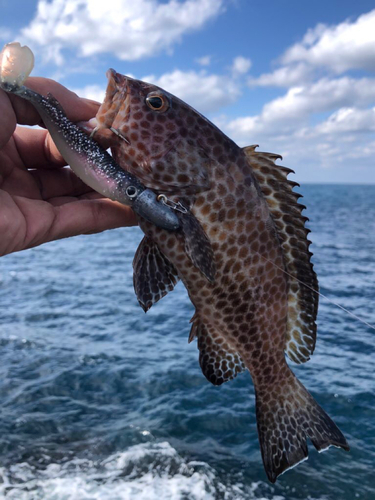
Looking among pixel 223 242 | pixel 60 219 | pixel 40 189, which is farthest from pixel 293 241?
Result: pixel 40 189

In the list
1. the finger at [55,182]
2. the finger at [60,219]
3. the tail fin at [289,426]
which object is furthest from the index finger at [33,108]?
the tail fin at [289,426]

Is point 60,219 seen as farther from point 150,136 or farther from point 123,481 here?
point 123,481

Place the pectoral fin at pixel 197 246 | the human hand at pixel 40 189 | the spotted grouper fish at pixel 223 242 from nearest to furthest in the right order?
the pectoral fin at pixel 197 246
the spotted grouper fish at pixel 223 242
the human hand at pixel 40 189

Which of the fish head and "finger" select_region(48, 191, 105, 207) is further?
"finger" select_region(48, 191, 105, 207)

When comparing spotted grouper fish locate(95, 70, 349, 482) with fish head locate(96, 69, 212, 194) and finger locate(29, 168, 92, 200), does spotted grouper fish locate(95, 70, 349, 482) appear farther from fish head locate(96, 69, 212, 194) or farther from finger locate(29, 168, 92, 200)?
finger locate(29, 168, 92, 200)

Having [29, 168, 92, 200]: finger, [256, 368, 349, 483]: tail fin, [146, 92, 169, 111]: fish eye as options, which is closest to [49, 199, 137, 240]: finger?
[29, 168, 92, 200]: finger

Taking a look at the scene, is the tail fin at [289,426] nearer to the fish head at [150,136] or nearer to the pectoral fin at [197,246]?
the pectoral fin at [197,246]
